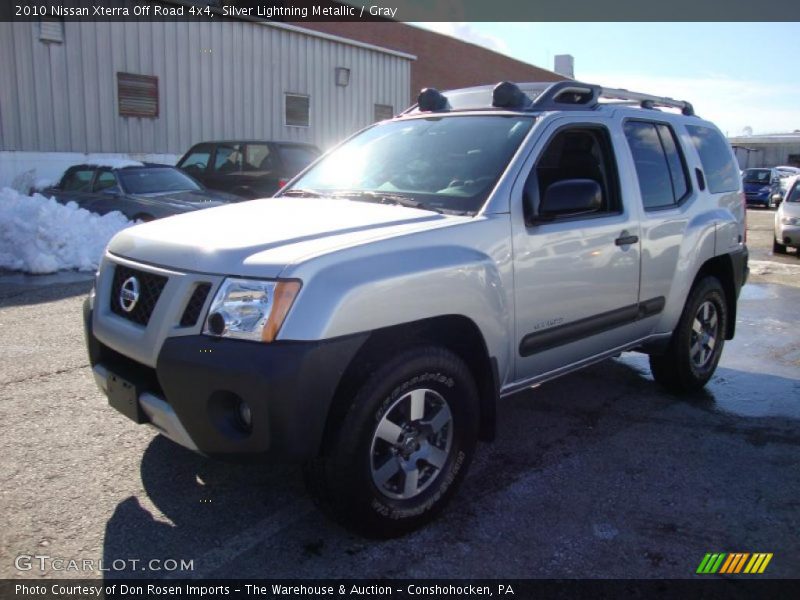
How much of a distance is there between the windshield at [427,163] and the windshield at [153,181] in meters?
6.90

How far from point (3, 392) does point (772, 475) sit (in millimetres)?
4675

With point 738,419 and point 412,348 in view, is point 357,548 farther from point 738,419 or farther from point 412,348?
point 738,419

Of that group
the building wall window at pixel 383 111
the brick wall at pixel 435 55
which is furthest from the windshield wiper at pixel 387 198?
the building wall window at pixel 383 111

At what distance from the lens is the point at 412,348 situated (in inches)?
115

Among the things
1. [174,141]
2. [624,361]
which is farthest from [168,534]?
[174,141]

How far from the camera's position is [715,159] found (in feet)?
17.1

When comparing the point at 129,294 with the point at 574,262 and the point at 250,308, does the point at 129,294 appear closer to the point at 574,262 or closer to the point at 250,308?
the point at 250,308

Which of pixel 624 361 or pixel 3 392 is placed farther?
pixel 624 361

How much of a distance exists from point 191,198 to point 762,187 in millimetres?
26452

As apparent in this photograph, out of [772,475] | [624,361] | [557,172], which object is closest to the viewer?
[772,475]

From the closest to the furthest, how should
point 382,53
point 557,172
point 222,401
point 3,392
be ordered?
point 222,401
point 557,172
point 3,392
point 382,53

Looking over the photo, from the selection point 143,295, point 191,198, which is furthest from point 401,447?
point 191,198

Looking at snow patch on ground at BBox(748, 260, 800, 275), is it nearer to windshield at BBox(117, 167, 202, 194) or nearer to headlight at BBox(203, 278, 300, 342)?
windshield at BBox(117, 167, 202, 194)

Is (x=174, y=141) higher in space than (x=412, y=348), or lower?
higher
